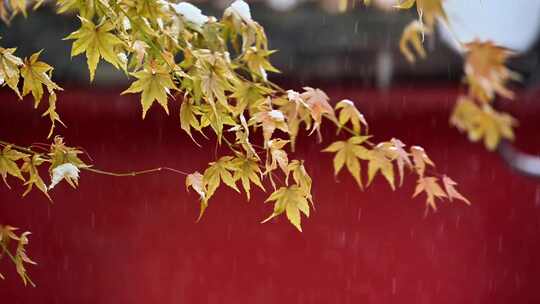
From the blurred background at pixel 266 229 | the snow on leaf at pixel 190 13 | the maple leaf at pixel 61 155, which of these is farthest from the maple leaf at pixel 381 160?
the blurred background at pixel 266 229

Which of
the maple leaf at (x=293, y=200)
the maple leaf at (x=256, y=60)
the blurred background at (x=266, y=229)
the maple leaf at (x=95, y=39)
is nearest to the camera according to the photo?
the maple leaf at (x=95, y=39)

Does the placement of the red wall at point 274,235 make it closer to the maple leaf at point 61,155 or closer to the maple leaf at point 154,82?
the maple leaf at point 61,155

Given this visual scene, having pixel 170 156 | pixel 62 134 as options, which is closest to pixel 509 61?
pixel 170 156

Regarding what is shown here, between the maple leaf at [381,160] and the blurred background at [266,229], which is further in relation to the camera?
the blurred background at [266,229]

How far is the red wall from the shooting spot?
4395mm

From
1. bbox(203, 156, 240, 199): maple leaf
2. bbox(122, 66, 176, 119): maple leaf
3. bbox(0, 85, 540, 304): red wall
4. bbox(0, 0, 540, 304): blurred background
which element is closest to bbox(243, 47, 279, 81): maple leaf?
bbox(203, 156, 240, 199): maple leaf

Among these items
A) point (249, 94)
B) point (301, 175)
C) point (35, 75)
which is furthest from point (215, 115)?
point (35, 75)

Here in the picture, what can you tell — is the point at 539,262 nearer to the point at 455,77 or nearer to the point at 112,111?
the point at 455,77

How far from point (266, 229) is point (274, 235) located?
6 cm

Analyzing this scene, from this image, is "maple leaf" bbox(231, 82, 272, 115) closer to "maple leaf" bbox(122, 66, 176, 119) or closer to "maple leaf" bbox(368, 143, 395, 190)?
"maple leaf" bbox(122, 66, 176, 119)

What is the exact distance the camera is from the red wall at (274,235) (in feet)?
Result: 14.4

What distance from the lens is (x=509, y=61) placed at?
10.5ft

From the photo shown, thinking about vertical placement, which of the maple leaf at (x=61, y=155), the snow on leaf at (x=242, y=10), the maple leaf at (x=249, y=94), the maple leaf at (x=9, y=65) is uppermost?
the snow on leaf at (x=242, y=10)

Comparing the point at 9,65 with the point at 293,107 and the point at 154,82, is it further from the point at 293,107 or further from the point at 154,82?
the point at 293,107
